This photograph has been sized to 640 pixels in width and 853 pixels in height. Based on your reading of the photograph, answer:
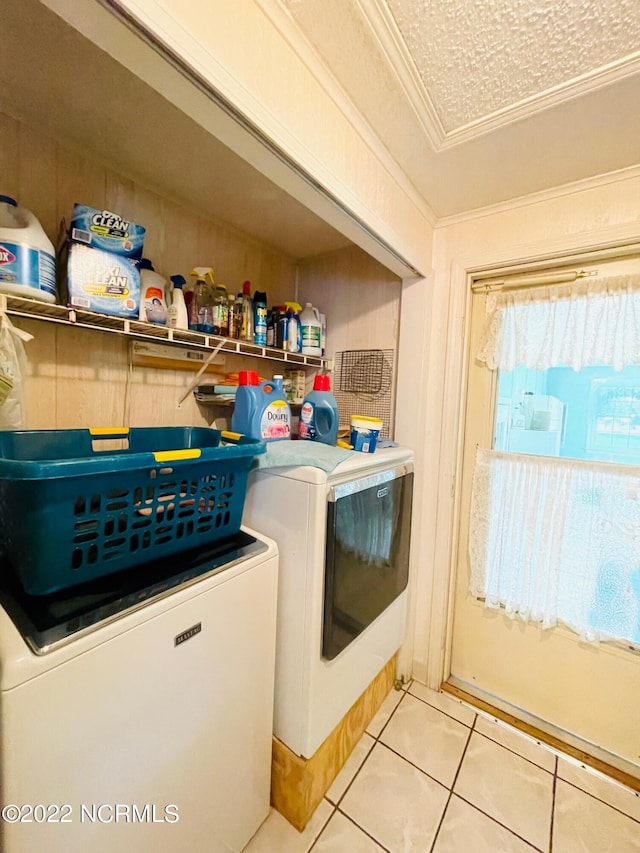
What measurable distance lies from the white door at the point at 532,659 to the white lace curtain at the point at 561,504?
6 centimetres

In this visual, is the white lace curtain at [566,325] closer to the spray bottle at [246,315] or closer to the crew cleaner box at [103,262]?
the spray bottle at [246,315]

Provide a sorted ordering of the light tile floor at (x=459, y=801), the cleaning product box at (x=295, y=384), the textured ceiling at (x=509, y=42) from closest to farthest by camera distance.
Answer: the textured ceiling at (x=509, y=42), the light tile floor at (x=459, y=801), the cleaning product box at (x=295, y=384)

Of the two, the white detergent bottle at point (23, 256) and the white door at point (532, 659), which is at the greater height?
the white detergent bottle at point (23, 256)

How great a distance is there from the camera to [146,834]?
0.74 metres

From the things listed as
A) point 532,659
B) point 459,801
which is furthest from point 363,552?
point 532,659

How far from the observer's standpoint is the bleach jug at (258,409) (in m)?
1.29

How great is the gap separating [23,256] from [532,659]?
7.73 ft

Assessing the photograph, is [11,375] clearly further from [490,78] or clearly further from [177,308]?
[490,78]

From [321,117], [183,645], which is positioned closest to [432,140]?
[321,117]

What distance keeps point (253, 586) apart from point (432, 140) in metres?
1.46

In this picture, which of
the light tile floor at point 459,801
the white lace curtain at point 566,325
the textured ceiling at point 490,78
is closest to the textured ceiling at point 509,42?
the textured ceiling at point 490,78

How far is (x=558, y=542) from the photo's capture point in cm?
143

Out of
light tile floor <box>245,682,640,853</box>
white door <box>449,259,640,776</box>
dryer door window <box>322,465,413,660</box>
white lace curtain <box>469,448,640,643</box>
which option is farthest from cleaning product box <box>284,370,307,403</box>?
light tile floor <box>245,682,640,853</box>

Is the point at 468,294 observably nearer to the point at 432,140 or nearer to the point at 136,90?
the point at 432,140
